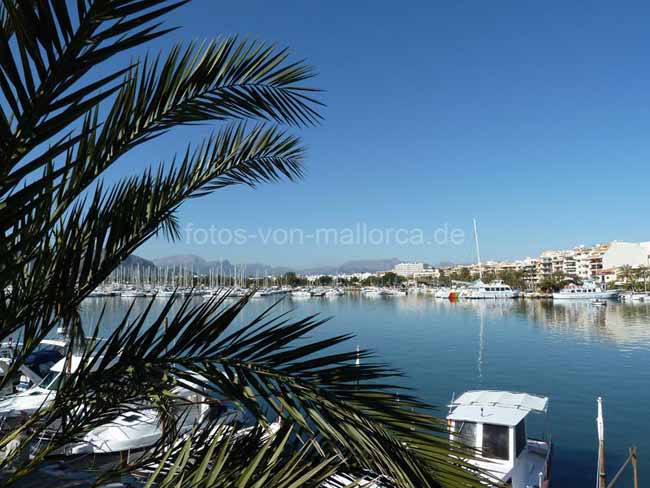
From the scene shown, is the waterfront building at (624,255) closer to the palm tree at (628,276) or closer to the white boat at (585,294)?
the palm tree at (628,276)

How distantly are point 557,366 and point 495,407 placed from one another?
17502mm

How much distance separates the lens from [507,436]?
900 centimetres

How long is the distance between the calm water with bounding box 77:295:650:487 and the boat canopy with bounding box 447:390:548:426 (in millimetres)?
581

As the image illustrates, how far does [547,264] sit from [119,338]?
14306cm

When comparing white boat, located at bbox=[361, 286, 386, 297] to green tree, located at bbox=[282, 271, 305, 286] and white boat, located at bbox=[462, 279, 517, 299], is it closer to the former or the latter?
green tree, located at bbox=[282, 271, 305, 286]

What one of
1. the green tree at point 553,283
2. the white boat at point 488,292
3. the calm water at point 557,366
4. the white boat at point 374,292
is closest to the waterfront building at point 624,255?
the green tree at point 553,283

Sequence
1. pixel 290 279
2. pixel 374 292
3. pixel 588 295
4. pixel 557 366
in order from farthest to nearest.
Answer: pixel 290 279 → pixel 374 292 → pixel 588 295 → pixel 557 366

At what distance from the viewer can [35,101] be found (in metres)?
1.40

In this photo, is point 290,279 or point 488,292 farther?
point 290,279

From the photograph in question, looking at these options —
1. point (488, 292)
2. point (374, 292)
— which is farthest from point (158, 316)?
point (374, 292)

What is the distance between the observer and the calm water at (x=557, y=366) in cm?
1424

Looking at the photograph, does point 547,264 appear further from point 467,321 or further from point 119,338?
point 119,338

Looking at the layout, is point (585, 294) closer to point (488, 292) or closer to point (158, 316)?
point (488, 292)

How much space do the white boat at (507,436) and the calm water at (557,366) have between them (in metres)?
0.70
